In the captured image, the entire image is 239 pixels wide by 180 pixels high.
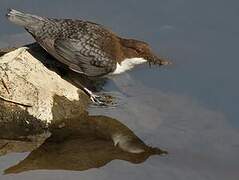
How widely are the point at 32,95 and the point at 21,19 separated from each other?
92cm

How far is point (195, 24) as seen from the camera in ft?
24.1

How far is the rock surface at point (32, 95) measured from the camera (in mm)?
5637

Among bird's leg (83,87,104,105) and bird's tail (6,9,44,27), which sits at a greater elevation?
bird's tail (6,9,44,27)

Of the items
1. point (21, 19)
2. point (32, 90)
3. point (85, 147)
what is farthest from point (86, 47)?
point (85, 147)

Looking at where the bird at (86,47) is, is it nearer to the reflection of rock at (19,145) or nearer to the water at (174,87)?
the water at (174,87)

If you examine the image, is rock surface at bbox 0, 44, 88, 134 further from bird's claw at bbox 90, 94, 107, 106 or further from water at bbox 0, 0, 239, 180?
water at bbox 0, 0, 239, 180

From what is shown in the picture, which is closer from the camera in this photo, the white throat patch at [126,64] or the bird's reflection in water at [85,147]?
the bird's reflection in water at [85,147]

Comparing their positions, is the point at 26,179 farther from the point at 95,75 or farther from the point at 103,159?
the point at 95,75

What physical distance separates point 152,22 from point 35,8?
126cm

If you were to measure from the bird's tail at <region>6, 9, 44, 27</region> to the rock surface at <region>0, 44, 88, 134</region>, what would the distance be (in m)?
0.27

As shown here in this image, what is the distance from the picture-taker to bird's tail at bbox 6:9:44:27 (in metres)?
6.29

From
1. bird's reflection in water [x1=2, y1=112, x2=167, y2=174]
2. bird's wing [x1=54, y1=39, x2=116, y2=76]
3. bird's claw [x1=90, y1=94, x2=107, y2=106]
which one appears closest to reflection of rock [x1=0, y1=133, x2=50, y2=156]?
bird's reflection in water [x1=2, y1=112, x2=167, y2=174]

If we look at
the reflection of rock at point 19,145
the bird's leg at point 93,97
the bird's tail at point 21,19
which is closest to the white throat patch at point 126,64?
the bird's leg at point 93,97

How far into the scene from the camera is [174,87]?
6340mm
